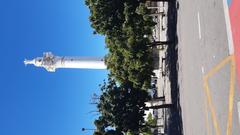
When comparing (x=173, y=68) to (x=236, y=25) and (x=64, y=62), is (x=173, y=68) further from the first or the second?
(x=64, y=62)

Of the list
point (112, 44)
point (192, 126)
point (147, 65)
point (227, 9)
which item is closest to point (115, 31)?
point (112, 44)

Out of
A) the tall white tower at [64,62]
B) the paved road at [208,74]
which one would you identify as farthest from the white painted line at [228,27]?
the tall white tower at [64,62]

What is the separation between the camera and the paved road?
17734 millimetres

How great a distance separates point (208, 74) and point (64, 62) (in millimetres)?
59273

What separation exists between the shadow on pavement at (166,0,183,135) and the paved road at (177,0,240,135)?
18.2ft

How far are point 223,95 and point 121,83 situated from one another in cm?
2420

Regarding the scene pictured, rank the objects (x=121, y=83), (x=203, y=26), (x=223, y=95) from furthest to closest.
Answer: (x=121, y=83)
(x=203, y=26)
(x=223, y=95)

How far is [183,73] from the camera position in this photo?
1275 inches

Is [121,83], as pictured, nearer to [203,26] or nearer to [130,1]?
[130,1]

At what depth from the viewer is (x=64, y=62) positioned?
79.5 meters

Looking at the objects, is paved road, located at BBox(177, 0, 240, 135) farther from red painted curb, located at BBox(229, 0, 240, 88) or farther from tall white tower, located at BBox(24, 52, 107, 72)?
tall white tower, located at BBox(24, 52, 107, 72)

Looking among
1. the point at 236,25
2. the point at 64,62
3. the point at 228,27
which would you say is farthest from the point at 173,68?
the point at 64,62

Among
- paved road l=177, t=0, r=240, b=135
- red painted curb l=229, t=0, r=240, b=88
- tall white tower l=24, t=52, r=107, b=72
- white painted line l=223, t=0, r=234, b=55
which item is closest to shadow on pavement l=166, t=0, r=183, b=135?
paved road l=177, t=0, r=240, b=135

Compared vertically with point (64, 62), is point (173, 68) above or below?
below
